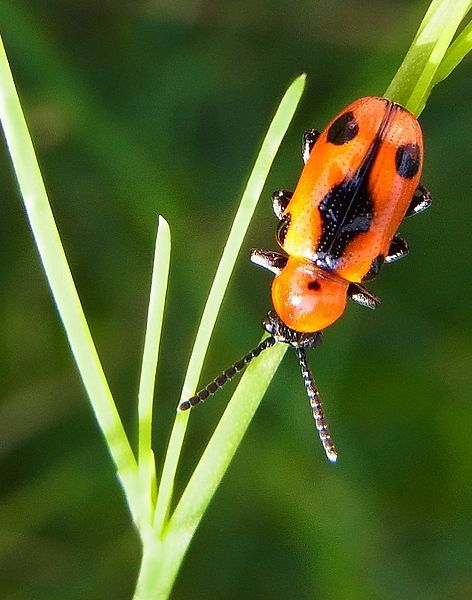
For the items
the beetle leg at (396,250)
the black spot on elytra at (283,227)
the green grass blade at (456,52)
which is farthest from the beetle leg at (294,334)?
the green grass blade at (456,52)

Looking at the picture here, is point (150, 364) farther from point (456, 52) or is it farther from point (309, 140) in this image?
point (309, 140)

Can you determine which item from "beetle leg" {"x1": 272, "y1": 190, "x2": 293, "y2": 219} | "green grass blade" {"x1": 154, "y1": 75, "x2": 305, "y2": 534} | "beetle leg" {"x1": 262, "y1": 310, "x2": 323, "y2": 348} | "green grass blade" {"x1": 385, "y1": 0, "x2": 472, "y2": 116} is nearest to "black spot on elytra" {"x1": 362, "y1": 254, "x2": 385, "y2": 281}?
"beetle leg" {"x1": 262, "y1": 310, "x2": 323, "y2": 348}

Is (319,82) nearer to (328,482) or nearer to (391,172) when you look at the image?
(391,172)

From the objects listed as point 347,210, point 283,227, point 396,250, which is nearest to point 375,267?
point 396,250

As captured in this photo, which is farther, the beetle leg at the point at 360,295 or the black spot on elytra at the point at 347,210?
the beetle leg at the point at 360,295

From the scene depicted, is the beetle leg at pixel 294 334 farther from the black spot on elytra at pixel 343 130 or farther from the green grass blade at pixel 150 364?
the green grass blade at pixel 150 364

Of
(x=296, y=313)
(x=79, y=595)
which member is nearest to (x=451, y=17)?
(x=296, y=313)

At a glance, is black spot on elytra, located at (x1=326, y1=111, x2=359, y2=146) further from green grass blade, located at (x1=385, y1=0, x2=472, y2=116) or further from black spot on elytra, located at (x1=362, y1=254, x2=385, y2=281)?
green grass blade, located at (x1=385, y1=0, x2=472, y2=116)
